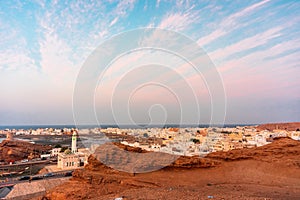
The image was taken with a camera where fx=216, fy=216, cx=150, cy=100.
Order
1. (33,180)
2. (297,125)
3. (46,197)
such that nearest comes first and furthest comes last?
1. (46,197)
2. (33,180)
3. (297,125)

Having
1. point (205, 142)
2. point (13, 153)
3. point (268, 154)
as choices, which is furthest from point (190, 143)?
point (13, 153)

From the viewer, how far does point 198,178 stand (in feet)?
37.7

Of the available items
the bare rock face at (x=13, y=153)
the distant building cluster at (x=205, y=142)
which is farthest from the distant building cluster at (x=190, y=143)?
the bare rock face at (x=13, y=153)

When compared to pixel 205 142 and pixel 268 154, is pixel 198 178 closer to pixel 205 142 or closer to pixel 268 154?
pixel 268 154

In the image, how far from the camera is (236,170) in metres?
12.5

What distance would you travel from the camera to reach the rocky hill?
8.10 metres

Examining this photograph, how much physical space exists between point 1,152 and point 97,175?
4925 centimetres

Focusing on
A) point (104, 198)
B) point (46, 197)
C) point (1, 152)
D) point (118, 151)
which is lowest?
point (1, 152)

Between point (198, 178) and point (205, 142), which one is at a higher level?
point (198, 178)

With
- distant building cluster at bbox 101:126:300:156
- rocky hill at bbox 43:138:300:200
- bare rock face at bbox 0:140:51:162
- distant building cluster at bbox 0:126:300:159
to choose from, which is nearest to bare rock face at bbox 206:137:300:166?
rocky hill at bbox 43:138:300:200

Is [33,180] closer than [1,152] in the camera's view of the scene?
Yes

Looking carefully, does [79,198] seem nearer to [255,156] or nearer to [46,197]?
[46,197]

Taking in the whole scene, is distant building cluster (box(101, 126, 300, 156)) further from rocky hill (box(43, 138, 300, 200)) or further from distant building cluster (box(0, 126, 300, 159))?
rocky hill (box(43, 138, 300, 200))

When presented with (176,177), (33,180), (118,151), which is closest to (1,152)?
(33,180)
